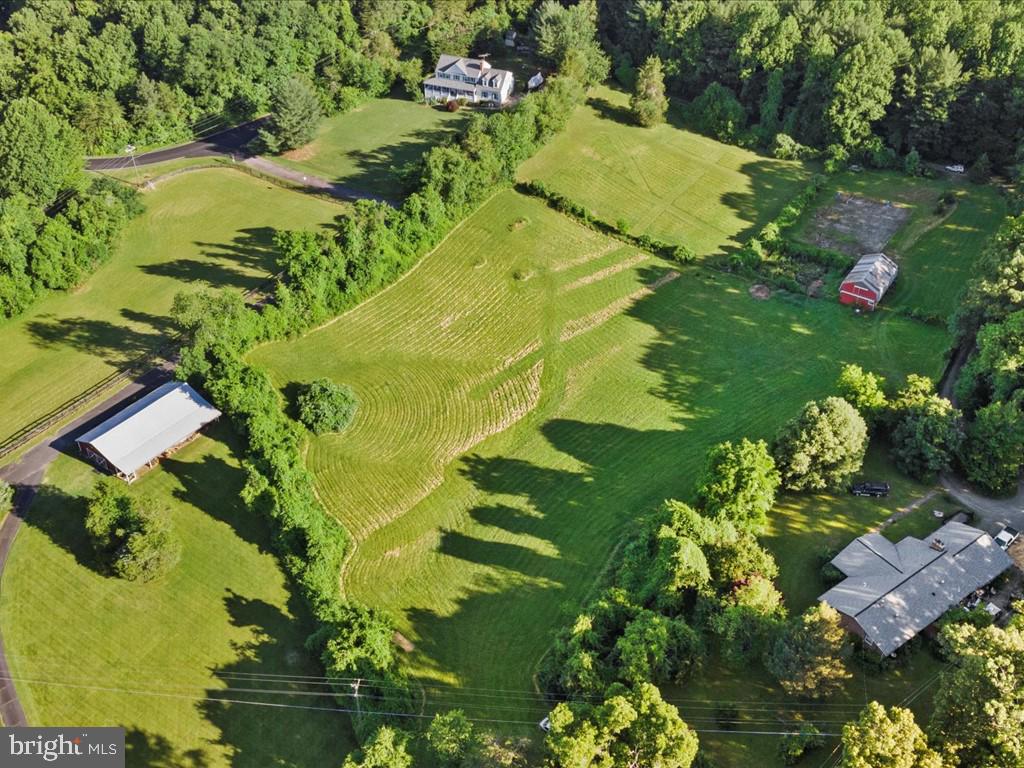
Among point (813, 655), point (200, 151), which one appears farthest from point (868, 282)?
point (200, 151)

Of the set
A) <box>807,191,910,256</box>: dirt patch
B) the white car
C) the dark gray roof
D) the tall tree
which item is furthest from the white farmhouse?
the tall tree

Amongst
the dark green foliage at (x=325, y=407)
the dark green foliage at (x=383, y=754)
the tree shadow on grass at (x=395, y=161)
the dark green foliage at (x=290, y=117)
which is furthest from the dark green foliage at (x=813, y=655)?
the dark green foliage at (x=290, y=117)

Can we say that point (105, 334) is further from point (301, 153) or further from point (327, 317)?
point (301, 153)

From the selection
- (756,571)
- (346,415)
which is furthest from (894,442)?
(346,415)

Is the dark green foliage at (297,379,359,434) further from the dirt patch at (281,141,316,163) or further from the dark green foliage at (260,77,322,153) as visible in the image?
the dark green foliage at (260,77,322,153)

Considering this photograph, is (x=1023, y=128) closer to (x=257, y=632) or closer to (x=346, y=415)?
(x=346, y=415)

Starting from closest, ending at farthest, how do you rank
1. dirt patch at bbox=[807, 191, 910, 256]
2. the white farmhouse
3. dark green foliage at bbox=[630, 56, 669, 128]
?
dirt patch at bbox=[807, 191, 910, 256], dark green foliage at bbox=[630, 56, 669, 128], the white farmhouse
